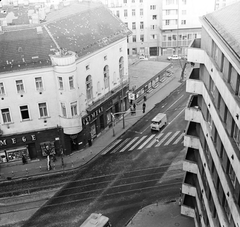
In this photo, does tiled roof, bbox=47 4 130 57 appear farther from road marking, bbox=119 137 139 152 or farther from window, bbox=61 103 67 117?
road marking, bbox=119 137 139 152

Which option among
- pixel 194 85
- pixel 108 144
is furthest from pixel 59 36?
pixel 194 85

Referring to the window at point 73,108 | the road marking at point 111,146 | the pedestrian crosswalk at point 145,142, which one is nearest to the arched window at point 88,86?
the window at point 73,108

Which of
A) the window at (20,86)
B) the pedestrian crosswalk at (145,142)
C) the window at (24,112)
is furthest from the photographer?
the pedestrian crosswalk at (145,142)

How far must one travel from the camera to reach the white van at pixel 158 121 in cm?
6538

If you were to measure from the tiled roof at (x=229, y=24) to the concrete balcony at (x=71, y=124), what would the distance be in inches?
1182

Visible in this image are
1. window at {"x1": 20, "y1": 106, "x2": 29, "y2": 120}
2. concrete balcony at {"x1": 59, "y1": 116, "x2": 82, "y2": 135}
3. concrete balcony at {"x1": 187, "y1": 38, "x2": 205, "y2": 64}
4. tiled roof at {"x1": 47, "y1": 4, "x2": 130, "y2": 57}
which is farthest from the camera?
tiled roof at {"x1": 47, "y1": 4, "x2": 130, "y2": 57}

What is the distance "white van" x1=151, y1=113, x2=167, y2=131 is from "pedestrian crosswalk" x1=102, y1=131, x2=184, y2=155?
5.12 ft

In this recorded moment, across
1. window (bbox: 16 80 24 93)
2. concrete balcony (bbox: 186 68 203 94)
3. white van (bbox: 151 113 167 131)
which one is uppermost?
concrete balcony (bbox: 186 68 203 94)

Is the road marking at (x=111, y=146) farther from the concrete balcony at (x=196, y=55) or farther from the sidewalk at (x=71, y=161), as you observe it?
the concrete balcony at (x=196, y=55)

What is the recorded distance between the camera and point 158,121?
6538cm

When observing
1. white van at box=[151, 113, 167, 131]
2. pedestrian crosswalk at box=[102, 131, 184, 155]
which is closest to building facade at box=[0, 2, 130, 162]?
pedestrian crosswalk at box=[102, 131, 184, 155]

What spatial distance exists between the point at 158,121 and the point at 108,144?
1028 centimetres

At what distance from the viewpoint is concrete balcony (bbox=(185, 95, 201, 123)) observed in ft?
118

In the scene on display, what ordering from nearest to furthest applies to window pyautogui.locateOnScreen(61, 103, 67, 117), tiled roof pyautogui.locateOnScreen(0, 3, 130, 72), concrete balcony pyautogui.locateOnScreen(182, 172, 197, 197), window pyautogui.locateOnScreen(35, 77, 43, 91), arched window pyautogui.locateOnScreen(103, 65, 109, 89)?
concrete balcony pyautogui.locateOnScreen(182, 172, 197, 197) < tiled roof pyautogui.locateOnScreen(0, 3, 130, 72) < window pyautogui.locateOnScreen(35, 77, 43, 91) < window pyautogui.locateOnScreen(61, 103, 67, 117) < arched window pyautogui.locateOnScreen(103, 65, 109, 89)
